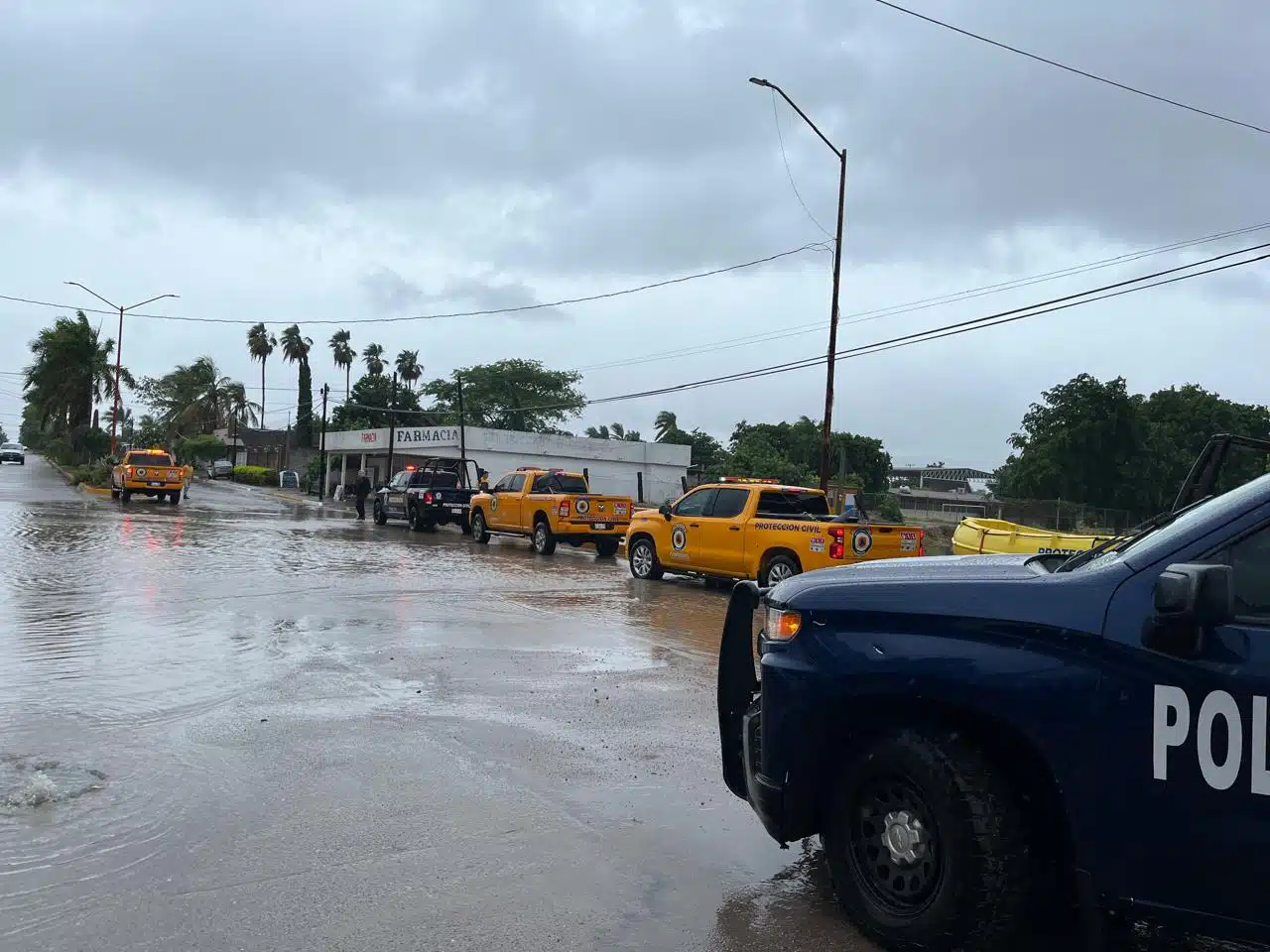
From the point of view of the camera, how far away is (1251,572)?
3.38 m

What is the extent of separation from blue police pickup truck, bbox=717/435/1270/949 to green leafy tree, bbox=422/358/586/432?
270ft

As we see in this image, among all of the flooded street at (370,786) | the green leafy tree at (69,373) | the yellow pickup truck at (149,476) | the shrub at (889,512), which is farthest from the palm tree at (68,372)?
the flooded street at (370,786)

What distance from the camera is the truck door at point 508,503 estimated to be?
82.9 ft

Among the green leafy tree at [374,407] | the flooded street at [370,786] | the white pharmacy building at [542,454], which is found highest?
the green leafy tree at [374,407]

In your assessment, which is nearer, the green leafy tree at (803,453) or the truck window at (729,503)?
the truck window at (729,503)

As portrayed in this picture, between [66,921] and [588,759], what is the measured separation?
9.90ft

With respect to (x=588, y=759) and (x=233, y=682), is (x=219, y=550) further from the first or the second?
(x=588, y=759)

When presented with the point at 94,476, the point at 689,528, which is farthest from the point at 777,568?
the point at 94,476

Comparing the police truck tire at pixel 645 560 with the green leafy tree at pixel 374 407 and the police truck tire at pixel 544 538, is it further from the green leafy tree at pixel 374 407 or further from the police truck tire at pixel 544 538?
the green leafy tree at pixel 374 407

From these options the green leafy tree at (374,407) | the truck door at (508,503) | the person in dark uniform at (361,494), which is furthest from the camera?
the green leafy tree at (374,407)

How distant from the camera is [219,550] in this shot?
20.3 m

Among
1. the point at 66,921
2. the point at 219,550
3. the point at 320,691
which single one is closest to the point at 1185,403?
the point at 219,550

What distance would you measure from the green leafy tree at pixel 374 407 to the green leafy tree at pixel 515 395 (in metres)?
4.85

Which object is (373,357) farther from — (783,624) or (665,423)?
(783,624)
